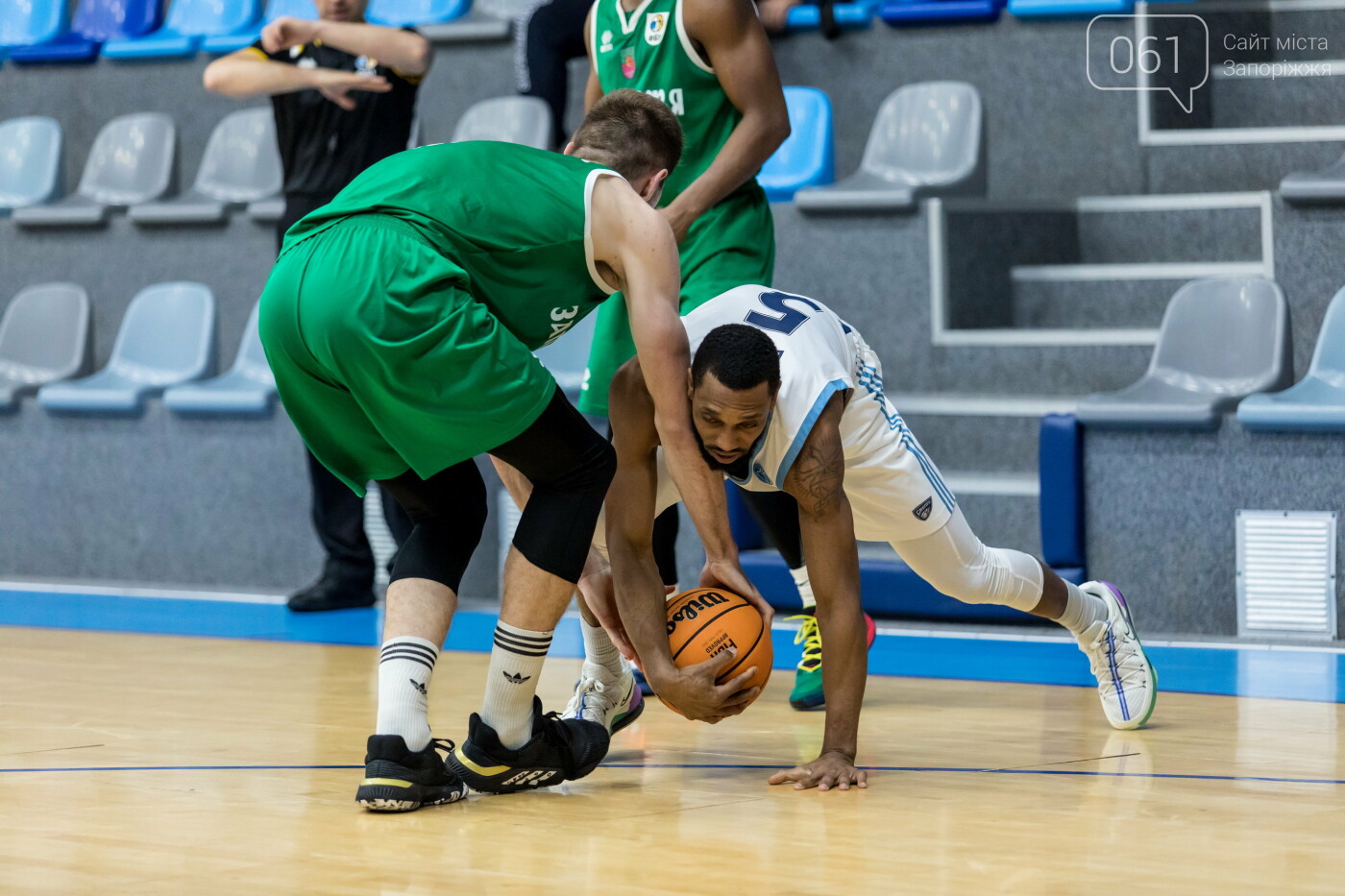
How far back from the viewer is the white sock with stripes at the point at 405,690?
2.71m

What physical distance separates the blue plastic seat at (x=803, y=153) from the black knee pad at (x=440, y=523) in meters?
3.60

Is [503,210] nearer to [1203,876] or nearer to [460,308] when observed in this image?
[460,308]

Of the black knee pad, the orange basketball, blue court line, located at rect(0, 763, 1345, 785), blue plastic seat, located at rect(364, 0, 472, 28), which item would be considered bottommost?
blue court line, located at rect(0, 763, 1345, 785)

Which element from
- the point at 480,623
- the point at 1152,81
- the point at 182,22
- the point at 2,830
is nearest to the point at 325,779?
the point at 2,830

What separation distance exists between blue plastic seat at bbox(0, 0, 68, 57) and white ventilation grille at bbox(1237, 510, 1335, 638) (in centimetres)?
640

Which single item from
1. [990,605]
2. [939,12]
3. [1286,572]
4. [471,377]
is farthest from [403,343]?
[939,12]

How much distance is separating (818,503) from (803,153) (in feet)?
12.1

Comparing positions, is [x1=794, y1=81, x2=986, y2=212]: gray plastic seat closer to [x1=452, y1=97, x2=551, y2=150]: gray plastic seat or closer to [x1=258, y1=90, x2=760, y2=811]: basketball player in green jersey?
[x1=452, y1=97, x2=551, y2=150]: gray plastic seat

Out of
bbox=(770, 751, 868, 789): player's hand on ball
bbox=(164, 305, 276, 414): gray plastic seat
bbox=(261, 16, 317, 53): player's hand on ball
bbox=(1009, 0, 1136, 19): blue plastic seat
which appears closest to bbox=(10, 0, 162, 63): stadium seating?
bbox=(164, 305, 276, 414): gray plastic seat

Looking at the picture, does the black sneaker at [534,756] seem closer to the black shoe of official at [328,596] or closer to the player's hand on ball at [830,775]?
the player's hand on ball at [830,775]

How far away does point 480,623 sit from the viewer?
18.1 feet

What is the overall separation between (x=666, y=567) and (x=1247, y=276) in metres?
2.28

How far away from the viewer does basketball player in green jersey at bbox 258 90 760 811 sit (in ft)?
8.71

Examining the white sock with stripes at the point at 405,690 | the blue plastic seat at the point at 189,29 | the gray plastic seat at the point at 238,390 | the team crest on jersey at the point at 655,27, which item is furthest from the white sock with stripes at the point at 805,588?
the blue plastic seat at the point at 189,29
